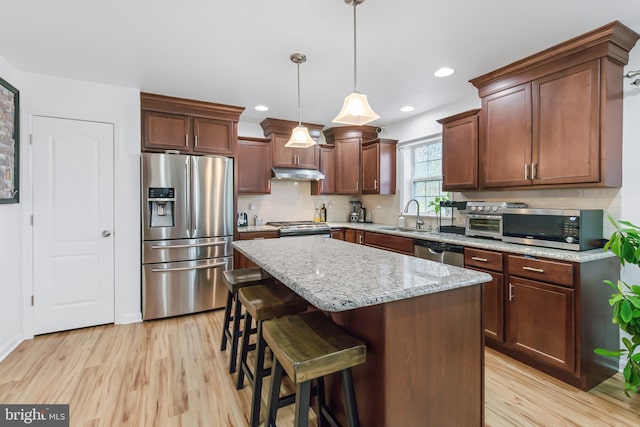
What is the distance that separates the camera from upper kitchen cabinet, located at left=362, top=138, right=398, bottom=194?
4531 mm

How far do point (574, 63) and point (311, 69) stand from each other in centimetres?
204

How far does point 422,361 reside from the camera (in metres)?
1.35

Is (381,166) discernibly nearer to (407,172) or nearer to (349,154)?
(407,172)

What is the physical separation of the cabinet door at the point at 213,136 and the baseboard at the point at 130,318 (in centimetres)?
192

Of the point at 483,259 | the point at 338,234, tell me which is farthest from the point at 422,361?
the point at 338,234

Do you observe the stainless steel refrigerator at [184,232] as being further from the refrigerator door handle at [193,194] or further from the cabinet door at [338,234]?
the cabinet door at [338,234]

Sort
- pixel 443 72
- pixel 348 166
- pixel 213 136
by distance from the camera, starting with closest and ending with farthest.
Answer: pixel 443 72 → pixel 213 136 → pixel 348 166

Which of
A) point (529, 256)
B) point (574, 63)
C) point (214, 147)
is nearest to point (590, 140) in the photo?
point (574, 63)

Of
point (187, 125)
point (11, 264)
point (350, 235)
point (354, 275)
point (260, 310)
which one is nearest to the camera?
point (354, 275)

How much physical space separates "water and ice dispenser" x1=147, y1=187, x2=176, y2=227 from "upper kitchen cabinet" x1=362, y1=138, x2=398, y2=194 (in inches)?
105

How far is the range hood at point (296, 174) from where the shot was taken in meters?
4.37

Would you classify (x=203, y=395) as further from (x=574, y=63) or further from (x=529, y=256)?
(x=574, y=63)

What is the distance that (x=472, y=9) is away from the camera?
1954 mm

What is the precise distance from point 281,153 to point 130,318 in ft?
8.94
